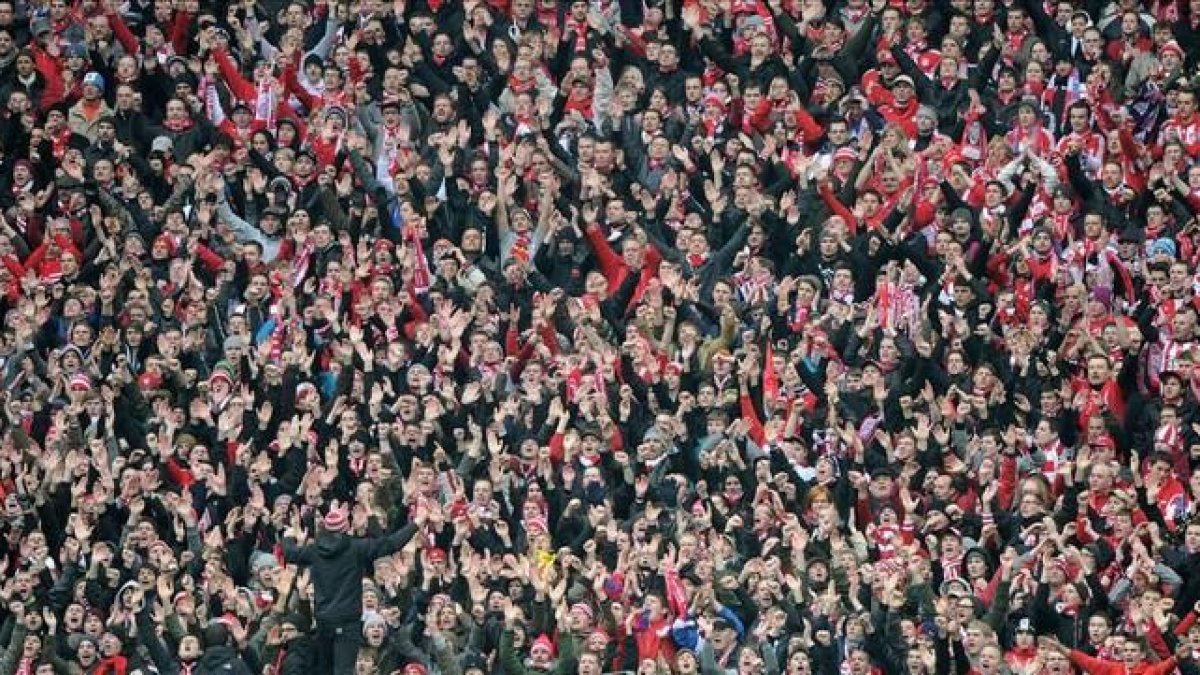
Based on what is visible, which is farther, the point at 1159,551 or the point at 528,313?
the point at 528,313

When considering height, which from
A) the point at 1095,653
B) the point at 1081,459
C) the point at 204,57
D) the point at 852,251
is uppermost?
the point at 204,57

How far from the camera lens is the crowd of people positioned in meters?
23.9

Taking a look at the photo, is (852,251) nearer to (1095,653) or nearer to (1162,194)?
(1162,194)

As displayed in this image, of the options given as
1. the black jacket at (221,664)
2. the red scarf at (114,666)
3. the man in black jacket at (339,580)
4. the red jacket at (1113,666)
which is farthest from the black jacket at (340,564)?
the red jacket at (1113,666)

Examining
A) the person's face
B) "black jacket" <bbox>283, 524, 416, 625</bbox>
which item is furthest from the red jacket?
"black jacket" <bbox>283, 524, 416, 625</bbox>

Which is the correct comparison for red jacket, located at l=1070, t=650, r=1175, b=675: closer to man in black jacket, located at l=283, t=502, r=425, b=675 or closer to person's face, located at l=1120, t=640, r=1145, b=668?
person's face, located at l=1120, t=640, r=1145, b=668

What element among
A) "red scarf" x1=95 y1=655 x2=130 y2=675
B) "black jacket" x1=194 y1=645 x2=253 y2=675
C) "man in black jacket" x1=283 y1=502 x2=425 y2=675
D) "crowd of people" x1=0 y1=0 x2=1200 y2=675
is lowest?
"black jacket" x1=194 y1=645 x2=253 y2=675

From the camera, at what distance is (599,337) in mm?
25500

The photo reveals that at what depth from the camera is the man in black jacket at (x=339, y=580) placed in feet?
78.5

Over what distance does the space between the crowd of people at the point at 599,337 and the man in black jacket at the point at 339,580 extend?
0.08 feet

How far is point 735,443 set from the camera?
81.2ft

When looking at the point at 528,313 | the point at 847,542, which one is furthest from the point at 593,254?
the point at 847,542

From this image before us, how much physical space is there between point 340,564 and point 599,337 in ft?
8.19

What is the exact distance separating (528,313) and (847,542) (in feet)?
9.26
